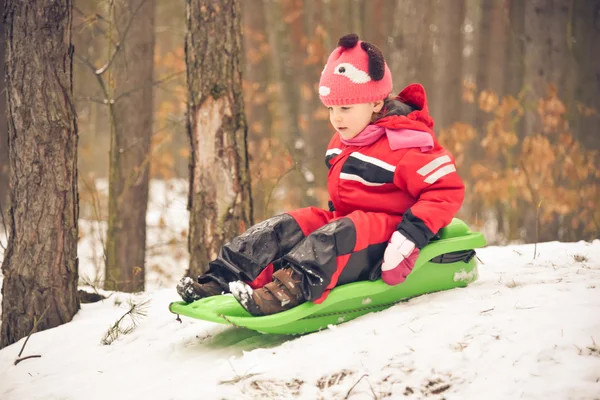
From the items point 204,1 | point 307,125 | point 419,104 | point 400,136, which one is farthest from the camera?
point 307,125

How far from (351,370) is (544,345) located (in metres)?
0.82

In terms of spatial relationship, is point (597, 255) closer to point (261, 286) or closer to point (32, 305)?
point (261, 286)

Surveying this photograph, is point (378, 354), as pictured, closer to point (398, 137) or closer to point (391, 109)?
point (398, 137)

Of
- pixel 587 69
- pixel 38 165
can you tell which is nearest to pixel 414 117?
pixel 38 165

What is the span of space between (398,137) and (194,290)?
140cm

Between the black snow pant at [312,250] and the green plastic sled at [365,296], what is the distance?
9cm

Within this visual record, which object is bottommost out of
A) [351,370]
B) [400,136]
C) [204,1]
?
[351,370]

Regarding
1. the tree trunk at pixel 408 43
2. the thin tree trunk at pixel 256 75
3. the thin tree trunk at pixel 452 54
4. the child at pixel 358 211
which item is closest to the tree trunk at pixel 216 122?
the child at pixel 358 211

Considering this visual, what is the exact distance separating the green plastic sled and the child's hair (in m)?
0.72

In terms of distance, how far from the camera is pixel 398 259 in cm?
307

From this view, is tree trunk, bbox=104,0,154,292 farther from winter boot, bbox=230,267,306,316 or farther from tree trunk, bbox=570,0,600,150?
tree trunk, bbox=570,0,600,150

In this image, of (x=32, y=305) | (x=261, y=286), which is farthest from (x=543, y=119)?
(x=32, y=305)

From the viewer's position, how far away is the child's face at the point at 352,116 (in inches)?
133

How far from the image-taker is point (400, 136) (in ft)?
10.6
